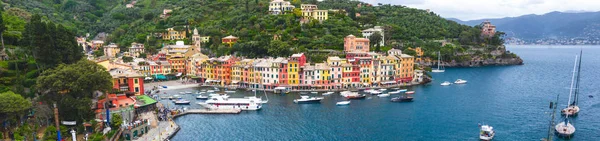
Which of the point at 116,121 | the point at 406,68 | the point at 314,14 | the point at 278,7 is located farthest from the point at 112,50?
the point at 116,121

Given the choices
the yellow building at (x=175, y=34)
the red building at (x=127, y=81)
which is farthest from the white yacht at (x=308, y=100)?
the yellow building at (x=175, y=34)

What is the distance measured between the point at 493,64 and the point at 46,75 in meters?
113

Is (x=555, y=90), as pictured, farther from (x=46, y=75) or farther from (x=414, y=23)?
(x=46, y=75)

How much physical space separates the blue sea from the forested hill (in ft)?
108

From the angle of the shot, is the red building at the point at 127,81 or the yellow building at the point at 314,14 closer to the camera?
the red building at the point at 127,81

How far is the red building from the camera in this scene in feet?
157

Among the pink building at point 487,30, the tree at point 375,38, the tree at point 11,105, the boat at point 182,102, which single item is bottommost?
the boat at point 182,102

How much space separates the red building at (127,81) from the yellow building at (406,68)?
46800 millimetres

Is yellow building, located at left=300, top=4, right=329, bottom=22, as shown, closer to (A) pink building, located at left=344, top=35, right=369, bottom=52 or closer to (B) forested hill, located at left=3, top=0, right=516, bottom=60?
(B) forested hill, located at left=3, top=0, right=516, bottom=60

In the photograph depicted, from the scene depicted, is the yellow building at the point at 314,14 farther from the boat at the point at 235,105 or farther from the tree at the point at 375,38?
the boat at the point at 235,105

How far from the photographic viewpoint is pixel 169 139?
39125mm

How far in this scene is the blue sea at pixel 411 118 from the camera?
136 ft

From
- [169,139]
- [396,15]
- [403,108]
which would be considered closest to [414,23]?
[396,15]

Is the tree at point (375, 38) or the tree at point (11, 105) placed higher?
the tree at point (375, 38)
